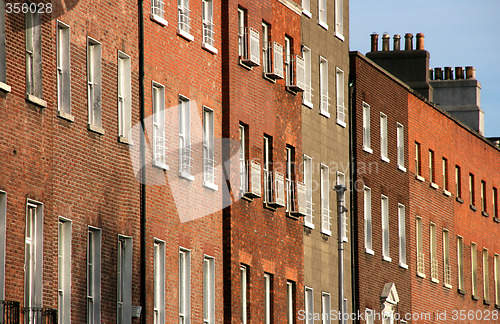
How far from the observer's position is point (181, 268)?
42.6m

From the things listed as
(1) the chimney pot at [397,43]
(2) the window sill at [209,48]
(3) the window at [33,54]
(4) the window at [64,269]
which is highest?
(1) the chimney pot at [397,43]

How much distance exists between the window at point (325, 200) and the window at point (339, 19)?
568 cm

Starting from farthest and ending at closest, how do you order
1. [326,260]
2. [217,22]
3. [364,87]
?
[364,87], [326,260], [217,22]

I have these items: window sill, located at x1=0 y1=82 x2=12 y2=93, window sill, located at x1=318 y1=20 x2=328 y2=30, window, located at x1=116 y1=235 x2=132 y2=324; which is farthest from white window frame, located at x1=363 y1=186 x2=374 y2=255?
window sill, located at x1=0 y1=82 x2=12 y2=93

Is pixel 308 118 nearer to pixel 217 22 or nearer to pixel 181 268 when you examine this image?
pixel 217 22

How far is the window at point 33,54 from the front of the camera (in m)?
34.6

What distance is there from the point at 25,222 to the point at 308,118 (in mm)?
20136

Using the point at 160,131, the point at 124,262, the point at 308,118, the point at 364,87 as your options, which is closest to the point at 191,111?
the point at 160,131

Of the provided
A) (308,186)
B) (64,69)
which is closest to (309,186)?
(308,186)

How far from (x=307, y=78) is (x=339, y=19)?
5.06 meters

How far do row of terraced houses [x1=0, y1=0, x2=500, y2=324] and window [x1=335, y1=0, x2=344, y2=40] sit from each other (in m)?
0.16

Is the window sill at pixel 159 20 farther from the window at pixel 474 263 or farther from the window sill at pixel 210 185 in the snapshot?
the window at pixel 474 263

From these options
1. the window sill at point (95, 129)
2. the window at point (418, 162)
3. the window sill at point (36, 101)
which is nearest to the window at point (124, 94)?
the window sill at point (95, 129)

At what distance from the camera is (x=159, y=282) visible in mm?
41094
